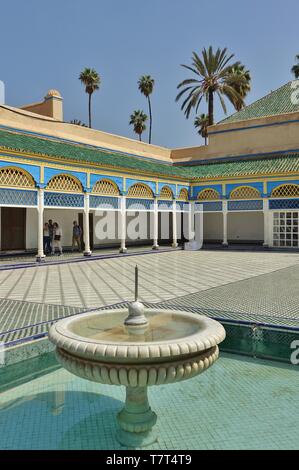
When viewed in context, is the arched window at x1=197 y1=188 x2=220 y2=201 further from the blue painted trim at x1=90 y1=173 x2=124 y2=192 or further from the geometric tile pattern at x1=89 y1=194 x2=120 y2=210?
the geometric tile pattern at x1=89 y1=194 x2=120 y2=210

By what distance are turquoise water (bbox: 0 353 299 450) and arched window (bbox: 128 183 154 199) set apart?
39.9 ft

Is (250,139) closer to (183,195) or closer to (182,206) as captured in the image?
(183,195)

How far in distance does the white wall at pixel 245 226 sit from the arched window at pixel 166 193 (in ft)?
13.3

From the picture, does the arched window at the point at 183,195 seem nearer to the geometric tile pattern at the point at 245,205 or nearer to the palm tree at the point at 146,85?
the geometric tile pattern at the point at 245,205

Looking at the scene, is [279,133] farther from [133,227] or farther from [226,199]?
[133,227]

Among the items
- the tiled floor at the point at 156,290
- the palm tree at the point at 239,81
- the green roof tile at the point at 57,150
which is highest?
the palm tree at the point at 239,81

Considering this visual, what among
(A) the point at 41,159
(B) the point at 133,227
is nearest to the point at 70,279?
(A) the point at 41,159

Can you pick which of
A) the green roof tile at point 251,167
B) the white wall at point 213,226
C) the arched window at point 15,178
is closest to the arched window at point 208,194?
the green roof tile at point 251,167

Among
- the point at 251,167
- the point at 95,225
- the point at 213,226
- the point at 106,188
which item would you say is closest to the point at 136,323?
the point at 106,188

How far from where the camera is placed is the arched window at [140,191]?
15761 millimetres

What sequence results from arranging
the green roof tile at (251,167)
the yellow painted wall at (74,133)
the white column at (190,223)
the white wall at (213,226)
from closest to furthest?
1. the yellow painted wall at (74,133)
2. the green roof tile at (251,167)
3. the white column at (190,223)
4. the white wall at (213,226)

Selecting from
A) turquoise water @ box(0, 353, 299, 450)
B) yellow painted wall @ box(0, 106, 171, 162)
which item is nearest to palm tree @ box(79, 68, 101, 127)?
yellow painted wall @ box(0, 106, 171, 162)

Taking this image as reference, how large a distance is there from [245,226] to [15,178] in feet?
39.4
